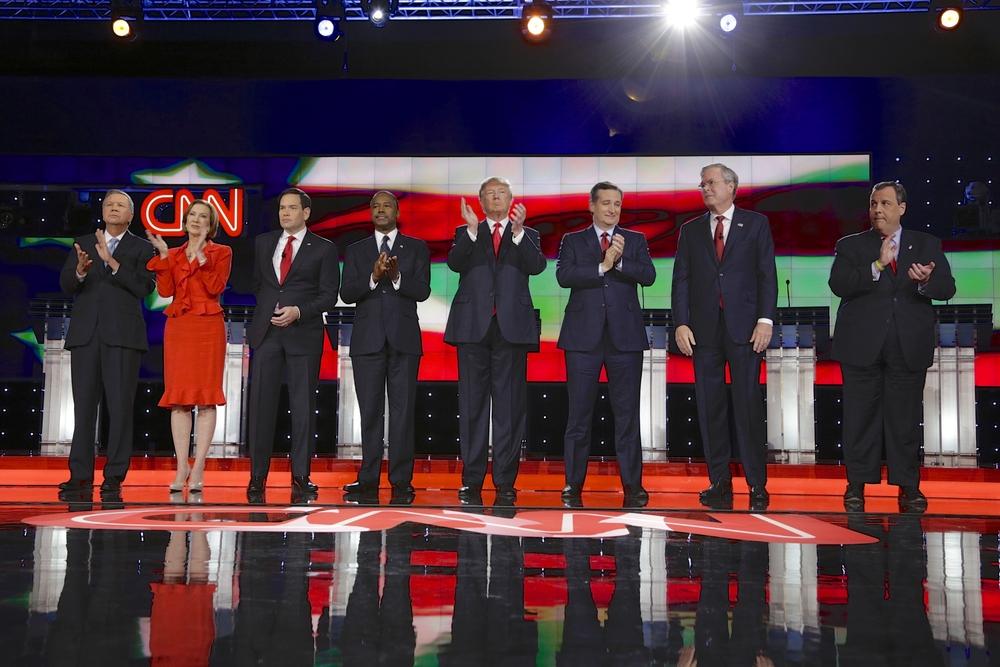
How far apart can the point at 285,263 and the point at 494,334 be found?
105 centimetres

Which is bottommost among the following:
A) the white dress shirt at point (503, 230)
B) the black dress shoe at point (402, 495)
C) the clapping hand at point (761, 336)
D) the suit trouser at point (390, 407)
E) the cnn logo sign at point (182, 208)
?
the black dress shoe at point (402, 495)

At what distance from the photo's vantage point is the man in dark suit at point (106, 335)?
4.56 meters

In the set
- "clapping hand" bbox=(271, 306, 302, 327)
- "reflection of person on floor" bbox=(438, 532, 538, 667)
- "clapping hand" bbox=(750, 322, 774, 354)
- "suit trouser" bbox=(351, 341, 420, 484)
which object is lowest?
"reflection of person on floor" bbox=(438, 532, 538, 667)

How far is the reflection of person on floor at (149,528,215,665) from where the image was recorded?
1555 mm

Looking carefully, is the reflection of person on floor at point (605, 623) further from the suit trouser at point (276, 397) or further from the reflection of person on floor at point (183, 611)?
the suit trouser at point (276, 397)

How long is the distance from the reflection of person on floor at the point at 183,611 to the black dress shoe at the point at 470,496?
64.6 inches

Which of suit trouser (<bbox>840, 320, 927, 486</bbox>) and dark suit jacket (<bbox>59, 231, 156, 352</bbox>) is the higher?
dark suit jacket (<bbox>59, 231, 156, 352</bbox>)

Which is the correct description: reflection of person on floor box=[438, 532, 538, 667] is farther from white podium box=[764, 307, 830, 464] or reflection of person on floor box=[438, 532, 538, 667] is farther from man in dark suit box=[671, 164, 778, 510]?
white podium box=[764, 307, 830, 464]

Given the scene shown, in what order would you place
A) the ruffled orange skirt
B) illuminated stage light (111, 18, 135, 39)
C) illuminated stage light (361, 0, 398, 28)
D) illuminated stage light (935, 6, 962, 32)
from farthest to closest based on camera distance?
illuminated stage light (361, 0, 398, 28) < illuminated stage light (111, 18, 135, 39) < illuminated stage light (935, 6, 962, 32) < the ruffled orange skirt

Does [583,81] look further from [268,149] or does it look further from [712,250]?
[712,250]

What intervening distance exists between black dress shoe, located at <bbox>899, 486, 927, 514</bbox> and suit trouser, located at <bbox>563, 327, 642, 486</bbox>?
1.10 m

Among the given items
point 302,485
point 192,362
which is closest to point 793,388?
point 302,485

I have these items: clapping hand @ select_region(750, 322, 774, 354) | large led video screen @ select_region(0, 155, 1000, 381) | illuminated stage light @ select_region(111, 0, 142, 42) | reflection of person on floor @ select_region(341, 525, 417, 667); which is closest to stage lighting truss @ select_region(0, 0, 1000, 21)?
illuminated stage light @ select_region(111, 0, 142, 42)

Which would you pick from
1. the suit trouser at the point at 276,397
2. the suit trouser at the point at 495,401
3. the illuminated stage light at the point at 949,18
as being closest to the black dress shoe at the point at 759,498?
the suit trouser at the point at 495,401
